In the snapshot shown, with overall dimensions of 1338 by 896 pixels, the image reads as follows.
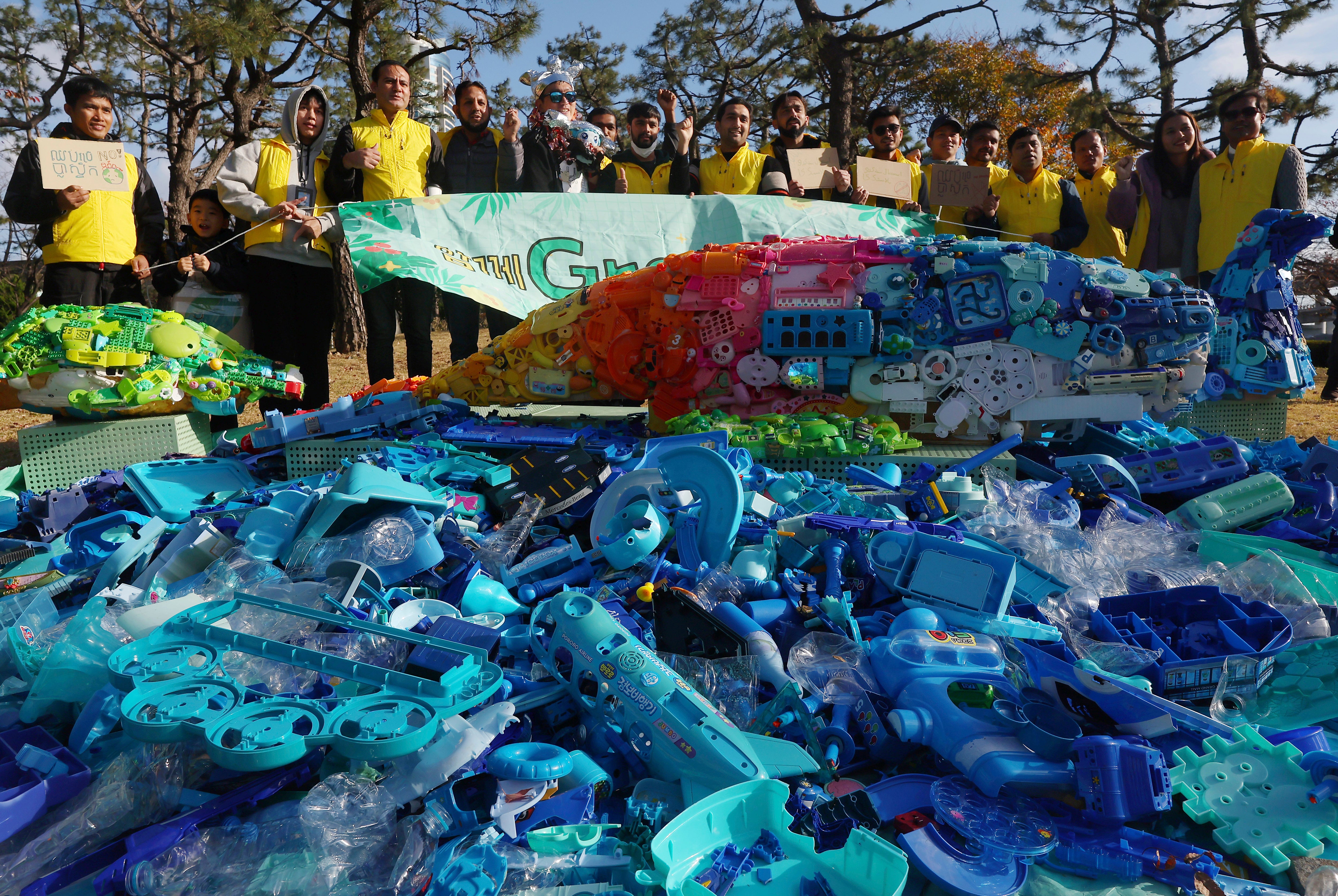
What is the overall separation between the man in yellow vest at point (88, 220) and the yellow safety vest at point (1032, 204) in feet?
16.6

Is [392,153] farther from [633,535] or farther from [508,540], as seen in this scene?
[633,535]

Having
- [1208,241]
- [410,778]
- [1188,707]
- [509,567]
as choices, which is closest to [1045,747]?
[1188,707]

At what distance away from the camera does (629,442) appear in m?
3.78

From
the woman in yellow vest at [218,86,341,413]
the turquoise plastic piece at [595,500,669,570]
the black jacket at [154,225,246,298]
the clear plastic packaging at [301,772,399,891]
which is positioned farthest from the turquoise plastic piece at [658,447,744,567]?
the black jacket at [154,225,246,298]

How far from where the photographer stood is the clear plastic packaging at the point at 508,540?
269 centimetres

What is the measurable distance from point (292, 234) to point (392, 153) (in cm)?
78

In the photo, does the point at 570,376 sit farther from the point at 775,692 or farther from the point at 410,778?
the point at 410,778

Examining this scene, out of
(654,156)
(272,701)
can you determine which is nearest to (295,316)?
(654,156)

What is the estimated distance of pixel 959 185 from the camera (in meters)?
4.97

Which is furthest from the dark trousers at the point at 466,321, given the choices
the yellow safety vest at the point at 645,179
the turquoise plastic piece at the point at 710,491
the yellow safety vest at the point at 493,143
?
the turquoise plastic piece at the point at 710,491

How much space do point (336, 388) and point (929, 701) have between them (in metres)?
6.59

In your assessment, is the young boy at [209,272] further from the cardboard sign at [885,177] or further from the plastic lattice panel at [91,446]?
the cardboard sign at [885,177]

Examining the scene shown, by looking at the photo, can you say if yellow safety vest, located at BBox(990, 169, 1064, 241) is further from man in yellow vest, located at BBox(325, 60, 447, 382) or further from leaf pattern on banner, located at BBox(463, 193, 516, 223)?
man in yellow vest, located at BBox(325, 60, 447, 382)

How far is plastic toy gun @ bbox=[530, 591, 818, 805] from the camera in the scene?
1651mm
